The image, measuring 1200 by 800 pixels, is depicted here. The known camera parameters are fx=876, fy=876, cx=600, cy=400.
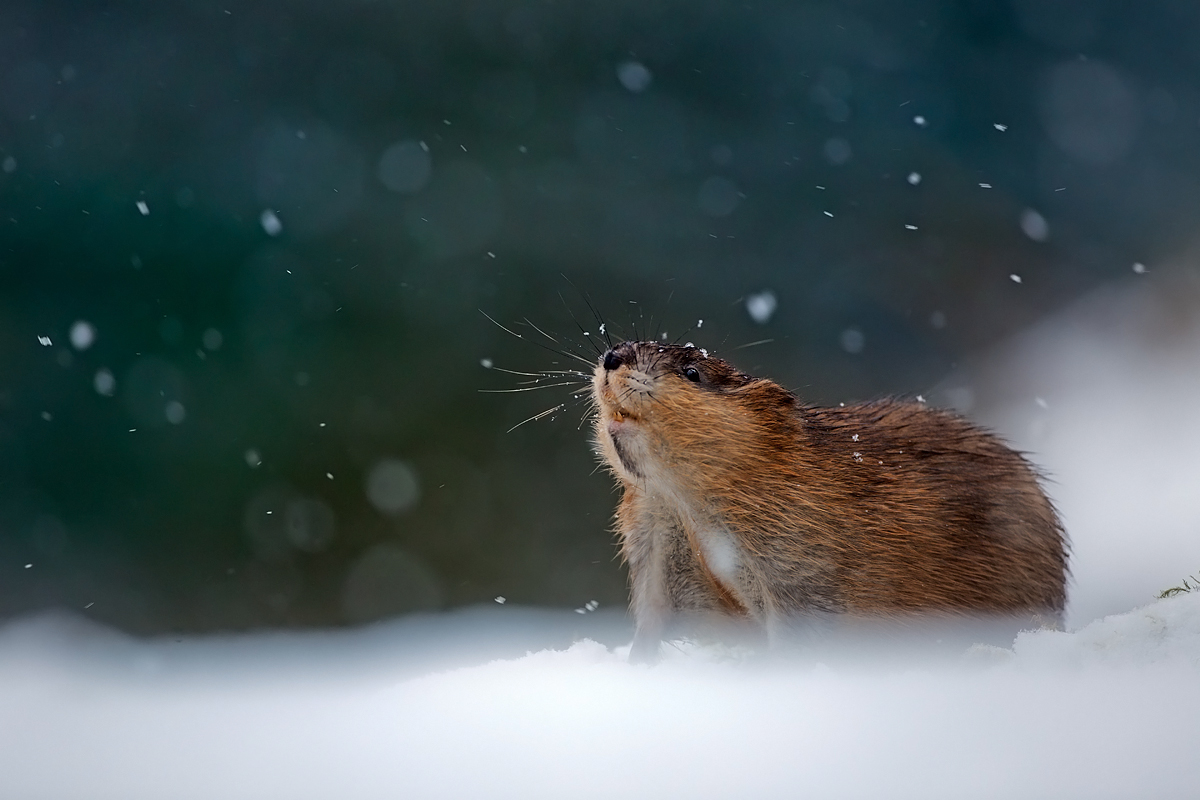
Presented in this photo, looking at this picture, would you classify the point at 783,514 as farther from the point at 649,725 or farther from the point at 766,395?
the point at 649,725

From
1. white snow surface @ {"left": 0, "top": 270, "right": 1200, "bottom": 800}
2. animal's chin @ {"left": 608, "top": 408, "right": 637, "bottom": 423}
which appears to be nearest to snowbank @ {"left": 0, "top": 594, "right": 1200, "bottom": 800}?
white snow surface @ {"left": 0, "top": 270, "right": 1200, "bottom": 800}

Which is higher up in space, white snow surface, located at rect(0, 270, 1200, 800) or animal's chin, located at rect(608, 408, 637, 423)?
animal's chin, located at rect(608, 408, 637, 423)

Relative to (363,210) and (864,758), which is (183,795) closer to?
(864,758)

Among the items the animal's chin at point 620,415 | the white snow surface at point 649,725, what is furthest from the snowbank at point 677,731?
the animal's chin at point 620,415

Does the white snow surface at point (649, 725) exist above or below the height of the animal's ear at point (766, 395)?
below

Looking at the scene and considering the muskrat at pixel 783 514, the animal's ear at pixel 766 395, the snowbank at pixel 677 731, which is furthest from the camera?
the animal's ear at pixel 766 395

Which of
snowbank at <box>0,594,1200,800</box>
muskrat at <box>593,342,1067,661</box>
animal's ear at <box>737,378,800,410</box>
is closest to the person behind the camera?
snowbank at <box>0,594,1200,800</box>

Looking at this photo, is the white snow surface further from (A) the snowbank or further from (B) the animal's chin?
(B) the animal's chin

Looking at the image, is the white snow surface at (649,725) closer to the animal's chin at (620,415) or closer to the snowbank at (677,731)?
the snowbank at (677,731)
